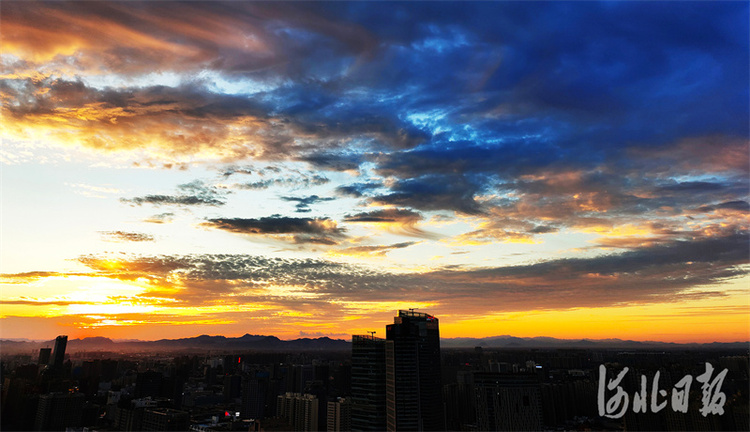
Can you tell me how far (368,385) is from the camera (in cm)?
5125

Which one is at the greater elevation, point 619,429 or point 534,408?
point 534,408

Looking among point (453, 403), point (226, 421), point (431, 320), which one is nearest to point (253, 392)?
point (226, 421)

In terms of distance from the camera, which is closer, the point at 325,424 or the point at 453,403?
the point at 325,424

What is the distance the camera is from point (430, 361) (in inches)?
2116

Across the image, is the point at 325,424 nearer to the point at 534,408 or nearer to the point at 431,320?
the point at 431,320

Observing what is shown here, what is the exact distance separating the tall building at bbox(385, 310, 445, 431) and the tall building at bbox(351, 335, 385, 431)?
4.38ft

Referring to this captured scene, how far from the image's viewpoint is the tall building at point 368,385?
49.6 meters

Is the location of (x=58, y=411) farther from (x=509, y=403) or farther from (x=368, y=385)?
(x=509, y=403)

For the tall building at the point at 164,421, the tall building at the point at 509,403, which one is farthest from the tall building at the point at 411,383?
the tall building at the point at 164,421

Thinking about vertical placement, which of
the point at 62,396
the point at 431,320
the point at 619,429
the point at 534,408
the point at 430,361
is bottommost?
the point at 619,429

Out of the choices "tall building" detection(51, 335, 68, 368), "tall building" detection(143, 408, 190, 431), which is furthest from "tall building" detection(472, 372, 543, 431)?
"tall building" detection(51, 335, 68, 368)

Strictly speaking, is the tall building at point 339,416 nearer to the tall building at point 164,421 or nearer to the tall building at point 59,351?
the tall building at point 164,421

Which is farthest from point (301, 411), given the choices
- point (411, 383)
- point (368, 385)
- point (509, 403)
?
point (509, 403)

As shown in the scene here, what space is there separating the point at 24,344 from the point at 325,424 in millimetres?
80412
